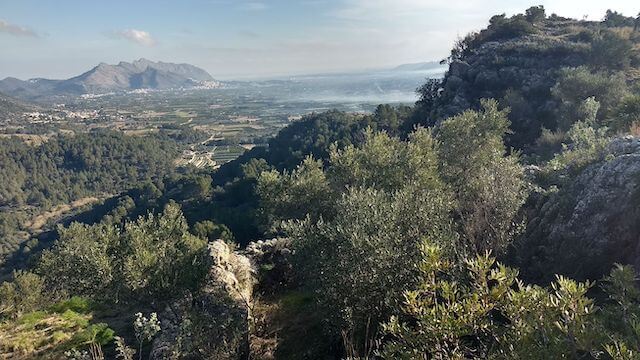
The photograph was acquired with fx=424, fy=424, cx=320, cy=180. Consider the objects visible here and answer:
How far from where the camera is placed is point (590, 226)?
18406mm

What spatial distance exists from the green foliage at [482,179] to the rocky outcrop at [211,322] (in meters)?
10.7

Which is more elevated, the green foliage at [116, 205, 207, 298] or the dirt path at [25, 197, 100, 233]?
the green foliage at [116, 205, 207, 298]

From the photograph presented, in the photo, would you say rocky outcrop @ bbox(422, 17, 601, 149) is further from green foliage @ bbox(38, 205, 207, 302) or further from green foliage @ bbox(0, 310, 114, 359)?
green foliage @ bbox(0, 310, 114, 359)

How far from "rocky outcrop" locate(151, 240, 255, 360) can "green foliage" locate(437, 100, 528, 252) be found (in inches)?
422

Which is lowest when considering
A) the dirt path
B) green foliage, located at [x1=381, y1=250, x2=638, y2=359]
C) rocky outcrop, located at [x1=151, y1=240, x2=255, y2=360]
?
the dirt path

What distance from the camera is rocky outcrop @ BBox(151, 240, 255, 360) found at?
17.2 m

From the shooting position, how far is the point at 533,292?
8.34 metres

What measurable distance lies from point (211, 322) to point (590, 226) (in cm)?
1687

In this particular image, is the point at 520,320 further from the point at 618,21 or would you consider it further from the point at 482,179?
the point at 618,21

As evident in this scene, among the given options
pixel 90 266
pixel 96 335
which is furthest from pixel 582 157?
pixel 90 266

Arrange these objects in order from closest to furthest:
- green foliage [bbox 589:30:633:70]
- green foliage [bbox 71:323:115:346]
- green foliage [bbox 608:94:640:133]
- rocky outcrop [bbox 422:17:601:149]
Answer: green foliage [bbox 71:323:115:346] → green foliage [bbox 608:94:640:133] → rocky outcrop [bbox 422:17:601:149] → green foliage [bbox 589:30:633:70]

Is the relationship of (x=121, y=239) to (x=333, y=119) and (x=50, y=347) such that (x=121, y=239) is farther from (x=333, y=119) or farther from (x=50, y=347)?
(x=333, y=119)

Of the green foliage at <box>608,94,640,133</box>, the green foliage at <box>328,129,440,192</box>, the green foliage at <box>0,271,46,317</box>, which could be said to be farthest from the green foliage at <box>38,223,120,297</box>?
the green foliage at <box>608,94,640,133</box>

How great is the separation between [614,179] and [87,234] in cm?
4007
